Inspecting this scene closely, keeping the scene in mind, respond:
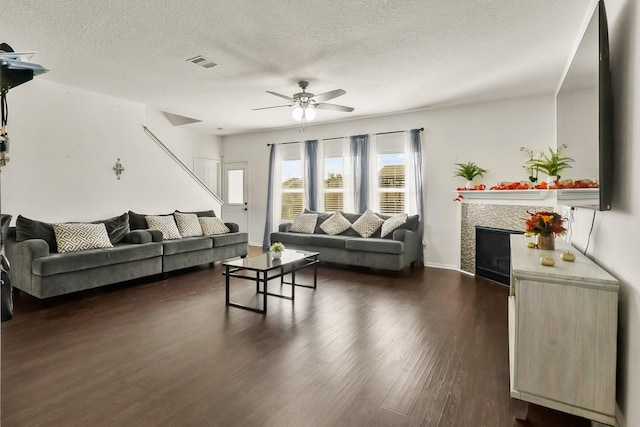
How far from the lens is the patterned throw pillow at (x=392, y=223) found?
5570 millimetres

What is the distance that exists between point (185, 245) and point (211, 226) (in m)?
0.92

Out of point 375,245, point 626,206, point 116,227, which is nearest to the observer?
point 626,206

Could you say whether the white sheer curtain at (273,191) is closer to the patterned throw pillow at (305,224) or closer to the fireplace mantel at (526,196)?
the patterned throw pillow at (305,224)

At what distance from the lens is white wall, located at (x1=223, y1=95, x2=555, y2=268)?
5.02 meters

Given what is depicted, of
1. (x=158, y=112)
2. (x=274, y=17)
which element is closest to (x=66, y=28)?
(x=274, y=17)

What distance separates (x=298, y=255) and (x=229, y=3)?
2.83m

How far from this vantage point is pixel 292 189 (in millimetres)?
7551

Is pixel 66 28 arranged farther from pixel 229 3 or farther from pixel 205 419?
pixel 205 419

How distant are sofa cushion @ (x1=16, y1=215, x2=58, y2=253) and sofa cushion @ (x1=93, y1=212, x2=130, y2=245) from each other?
677 millimetres

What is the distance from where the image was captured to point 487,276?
16.0ft

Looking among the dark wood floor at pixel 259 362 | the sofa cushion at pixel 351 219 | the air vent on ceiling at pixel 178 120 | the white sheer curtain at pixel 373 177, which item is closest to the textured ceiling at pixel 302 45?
the white sheer curtain at pixel 373 177

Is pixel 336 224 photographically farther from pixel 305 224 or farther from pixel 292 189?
pixel 292 189

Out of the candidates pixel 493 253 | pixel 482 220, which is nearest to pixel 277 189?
pixel 482 220

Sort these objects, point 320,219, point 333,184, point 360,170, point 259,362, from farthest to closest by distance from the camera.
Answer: point 333,184, point 320,219, point 360,170, point 259,362
